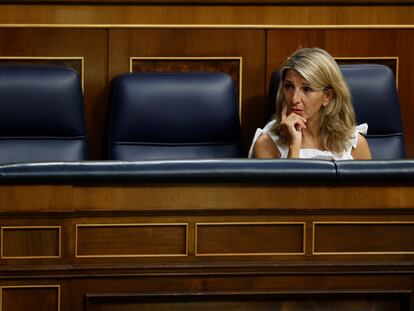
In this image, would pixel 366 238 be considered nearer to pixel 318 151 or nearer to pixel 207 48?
pixel 318 151

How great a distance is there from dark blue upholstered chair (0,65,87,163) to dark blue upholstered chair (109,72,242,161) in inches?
2.1

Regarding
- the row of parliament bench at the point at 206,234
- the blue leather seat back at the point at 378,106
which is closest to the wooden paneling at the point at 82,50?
the blue leather seat back at the point at 378,106

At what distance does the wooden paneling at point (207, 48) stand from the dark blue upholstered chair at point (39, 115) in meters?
0.12

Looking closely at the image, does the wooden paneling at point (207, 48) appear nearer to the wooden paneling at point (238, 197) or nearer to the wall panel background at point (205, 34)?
the wall panel background at point (205, 34)

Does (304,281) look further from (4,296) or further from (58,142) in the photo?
(58,142)

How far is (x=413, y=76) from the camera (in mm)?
1433

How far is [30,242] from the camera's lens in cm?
86

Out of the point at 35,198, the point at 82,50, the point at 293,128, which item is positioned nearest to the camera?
the point at 35,198

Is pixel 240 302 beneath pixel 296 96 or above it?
beneath

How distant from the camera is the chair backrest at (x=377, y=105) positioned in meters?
1.32

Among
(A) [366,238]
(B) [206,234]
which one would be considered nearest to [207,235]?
(B) [206,234]

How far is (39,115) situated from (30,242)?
1.41 feet

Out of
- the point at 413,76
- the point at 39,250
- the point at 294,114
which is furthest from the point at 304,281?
the point at 413,76

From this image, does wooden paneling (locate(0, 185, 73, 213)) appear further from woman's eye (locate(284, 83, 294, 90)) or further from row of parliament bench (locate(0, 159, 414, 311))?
woman's eye (locate(284, 83, 294, 90))
